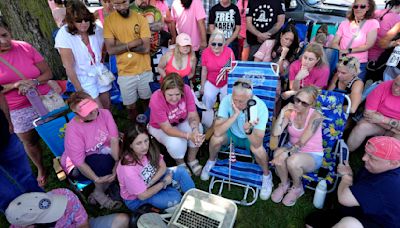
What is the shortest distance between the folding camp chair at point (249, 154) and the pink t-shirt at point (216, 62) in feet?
1.30

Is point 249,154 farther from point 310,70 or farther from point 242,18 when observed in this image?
point 242,18

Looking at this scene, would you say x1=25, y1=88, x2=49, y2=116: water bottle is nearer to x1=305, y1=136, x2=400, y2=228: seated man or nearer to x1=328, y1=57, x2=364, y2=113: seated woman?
x1=305, y1=136, x2=400, y2=228: seated man

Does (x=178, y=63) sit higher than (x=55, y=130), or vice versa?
(x=178, y=63)

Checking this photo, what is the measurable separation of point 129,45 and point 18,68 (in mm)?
1285

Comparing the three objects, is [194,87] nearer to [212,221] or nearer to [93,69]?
[93,69]

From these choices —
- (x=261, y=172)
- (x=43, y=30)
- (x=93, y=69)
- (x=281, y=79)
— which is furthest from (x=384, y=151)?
(x=43, y=30)

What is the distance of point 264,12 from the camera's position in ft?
15.1

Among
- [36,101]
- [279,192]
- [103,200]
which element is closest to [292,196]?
[279,192]

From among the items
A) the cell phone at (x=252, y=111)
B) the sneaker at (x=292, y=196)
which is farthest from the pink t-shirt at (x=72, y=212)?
the sneaker at (x=292, y=196)

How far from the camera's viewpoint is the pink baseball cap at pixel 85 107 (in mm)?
2764

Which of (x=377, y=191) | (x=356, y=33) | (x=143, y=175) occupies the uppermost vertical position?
(x=356, y=33)

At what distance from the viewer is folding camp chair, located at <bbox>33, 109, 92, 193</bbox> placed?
10.2ft

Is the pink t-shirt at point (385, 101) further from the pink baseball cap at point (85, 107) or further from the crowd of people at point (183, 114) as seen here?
the pink baseball cap at point (85, 107)

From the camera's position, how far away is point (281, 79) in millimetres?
4332
